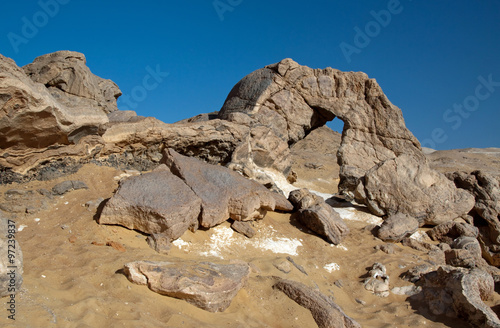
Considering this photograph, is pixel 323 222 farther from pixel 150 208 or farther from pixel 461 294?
pixel 150 208

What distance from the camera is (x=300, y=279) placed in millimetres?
4852

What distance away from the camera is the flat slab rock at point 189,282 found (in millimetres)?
3178

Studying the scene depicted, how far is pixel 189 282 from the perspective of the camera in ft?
10.5

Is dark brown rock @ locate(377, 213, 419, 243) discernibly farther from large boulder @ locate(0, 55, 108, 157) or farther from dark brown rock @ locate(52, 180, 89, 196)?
large boulder @ locate(0, 55, 108, 157)

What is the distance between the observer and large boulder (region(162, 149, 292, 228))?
17.4 feet

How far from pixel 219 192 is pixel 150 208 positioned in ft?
3.91

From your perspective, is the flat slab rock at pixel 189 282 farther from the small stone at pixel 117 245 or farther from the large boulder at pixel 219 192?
the large boulder at pixel 219 192

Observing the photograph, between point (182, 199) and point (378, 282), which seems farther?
point (378, 282)

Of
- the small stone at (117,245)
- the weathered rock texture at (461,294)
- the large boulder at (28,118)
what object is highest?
the large boulder at (28,118)

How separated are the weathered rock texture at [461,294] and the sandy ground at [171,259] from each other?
0.61 ft

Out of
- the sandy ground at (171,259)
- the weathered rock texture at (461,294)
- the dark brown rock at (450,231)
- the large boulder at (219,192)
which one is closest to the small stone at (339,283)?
the sandy ground at (171,259)

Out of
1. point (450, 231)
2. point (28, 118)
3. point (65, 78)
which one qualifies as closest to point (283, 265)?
point (28, 118)

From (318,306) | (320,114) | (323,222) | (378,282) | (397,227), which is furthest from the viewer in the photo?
(320,114)

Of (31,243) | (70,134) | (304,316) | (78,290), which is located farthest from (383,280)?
(70,134)
